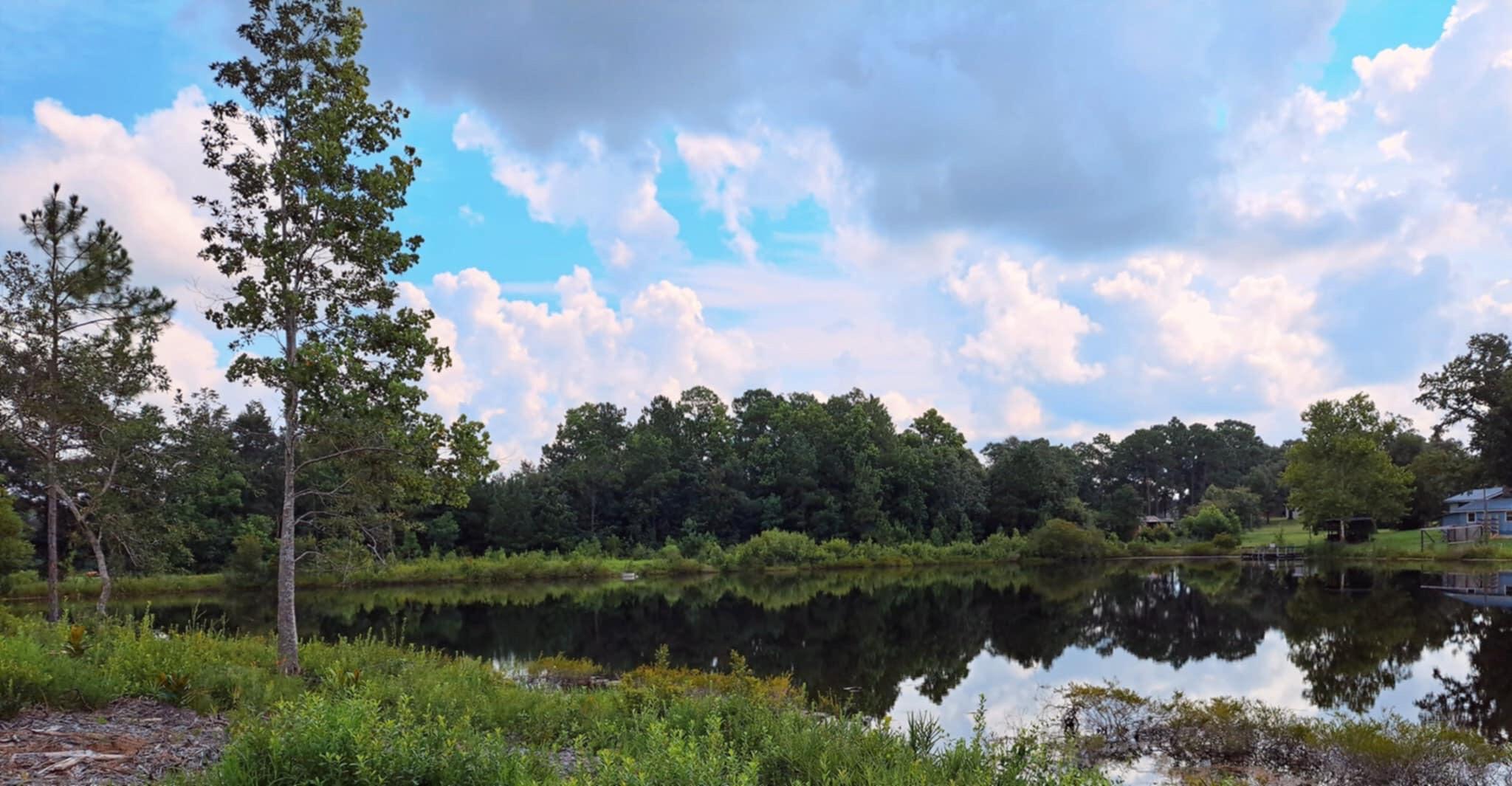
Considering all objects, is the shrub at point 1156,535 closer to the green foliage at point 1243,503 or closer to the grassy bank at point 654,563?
the green foliage at point 1243,503

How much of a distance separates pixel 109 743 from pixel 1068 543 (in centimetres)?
7126

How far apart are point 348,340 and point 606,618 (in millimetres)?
23747

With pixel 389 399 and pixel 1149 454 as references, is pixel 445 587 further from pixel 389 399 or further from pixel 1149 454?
pixel 1149 454

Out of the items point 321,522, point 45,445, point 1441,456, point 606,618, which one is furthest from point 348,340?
point 1441,456

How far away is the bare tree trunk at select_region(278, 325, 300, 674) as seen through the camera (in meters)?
12.9

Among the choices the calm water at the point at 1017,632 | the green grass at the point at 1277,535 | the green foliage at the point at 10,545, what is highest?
the green foliage at the point at 10,545

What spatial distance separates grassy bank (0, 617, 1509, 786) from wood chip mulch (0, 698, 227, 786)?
27 centimetres

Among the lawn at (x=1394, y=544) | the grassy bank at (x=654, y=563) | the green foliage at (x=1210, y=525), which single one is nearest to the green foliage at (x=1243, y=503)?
the lawn at (x=1394, y=544)

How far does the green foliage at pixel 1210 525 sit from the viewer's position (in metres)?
75.2

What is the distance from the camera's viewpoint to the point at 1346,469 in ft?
199

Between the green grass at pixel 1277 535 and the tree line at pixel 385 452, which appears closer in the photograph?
the tree line at pixel 385 452

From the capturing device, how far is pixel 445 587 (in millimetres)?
52438

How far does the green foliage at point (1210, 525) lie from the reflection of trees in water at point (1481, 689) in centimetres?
5318

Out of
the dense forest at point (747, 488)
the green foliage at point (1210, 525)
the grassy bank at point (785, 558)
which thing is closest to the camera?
the grassy bank at point (785, 558)
